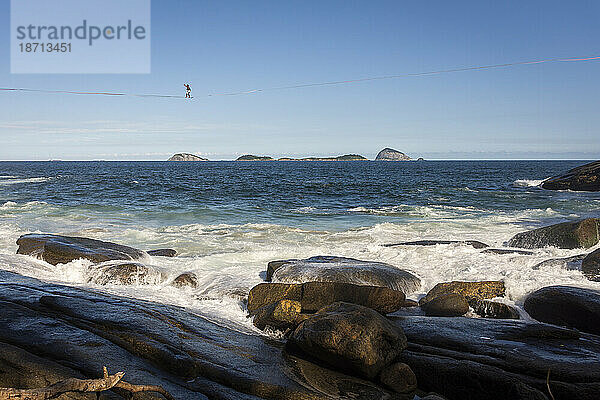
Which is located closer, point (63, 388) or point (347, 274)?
point (63, 388)

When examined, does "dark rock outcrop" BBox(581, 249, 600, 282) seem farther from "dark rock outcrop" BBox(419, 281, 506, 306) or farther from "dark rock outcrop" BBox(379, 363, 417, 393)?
"dark rock outcrop" BBox(379, 363, 417, 393)

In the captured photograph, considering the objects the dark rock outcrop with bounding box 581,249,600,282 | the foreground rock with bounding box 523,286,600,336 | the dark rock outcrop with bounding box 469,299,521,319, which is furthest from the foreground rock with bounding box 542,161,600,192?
the dark rock outcrop with bounding box 469,299,521,319

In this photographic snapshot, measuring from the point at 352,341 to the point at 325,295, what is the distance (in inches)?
95.2

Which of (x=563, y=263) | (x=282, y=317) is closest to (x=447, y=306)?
(x=282, y=317)

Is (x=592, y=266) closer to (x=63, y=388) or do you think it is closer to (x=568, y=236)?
(x=568, y=236)

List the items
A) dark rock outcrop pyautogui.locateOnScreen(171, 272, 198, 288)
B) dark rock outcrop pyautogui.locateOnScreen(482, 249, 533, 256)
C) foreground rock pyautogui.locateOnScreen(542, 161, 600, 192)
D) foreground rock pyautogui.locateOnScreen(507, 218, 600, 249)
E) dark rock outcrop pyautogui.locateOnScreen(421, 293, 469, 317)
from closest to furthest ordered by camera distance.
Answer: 1. dark rock outcrop pyautogui.locateOnScreen(421, 293, 469, 317)
2. dark rock outcrop pyautogui.locateOnScreen(171, 272, 198, 288)
3. dark rock outcrop pyautogui.locateOnScreen(482, 249, 533, 256)
4. foreground rock pyautogui.locateOnScreen(507, 218, 600, 249)
5. foreground rock pyautogui.locateOnScreen(542, 161, 600, 192)

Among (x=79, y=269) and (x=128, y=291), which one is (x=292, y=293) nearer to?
(x=128, y=291)

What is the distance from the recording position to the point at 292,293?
25.7 feet

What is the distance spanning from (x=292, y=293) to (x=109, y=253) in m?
5.82

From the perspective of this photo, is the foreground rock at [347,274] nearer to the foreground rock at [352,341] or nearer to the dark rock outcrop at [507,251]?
the foreground rock at [352,341]

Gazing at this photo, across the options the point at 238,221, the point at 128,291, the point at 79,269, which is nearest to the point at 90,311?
the point at 128,291

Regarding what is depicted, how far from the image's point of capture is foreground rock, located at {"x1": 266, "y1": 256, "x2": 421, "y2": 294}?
28.8 ft

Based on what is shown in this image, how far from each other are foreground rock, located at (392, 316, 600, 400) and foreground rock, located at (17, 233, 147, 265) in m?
7.77

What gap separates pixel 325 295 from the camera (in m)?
7.76
